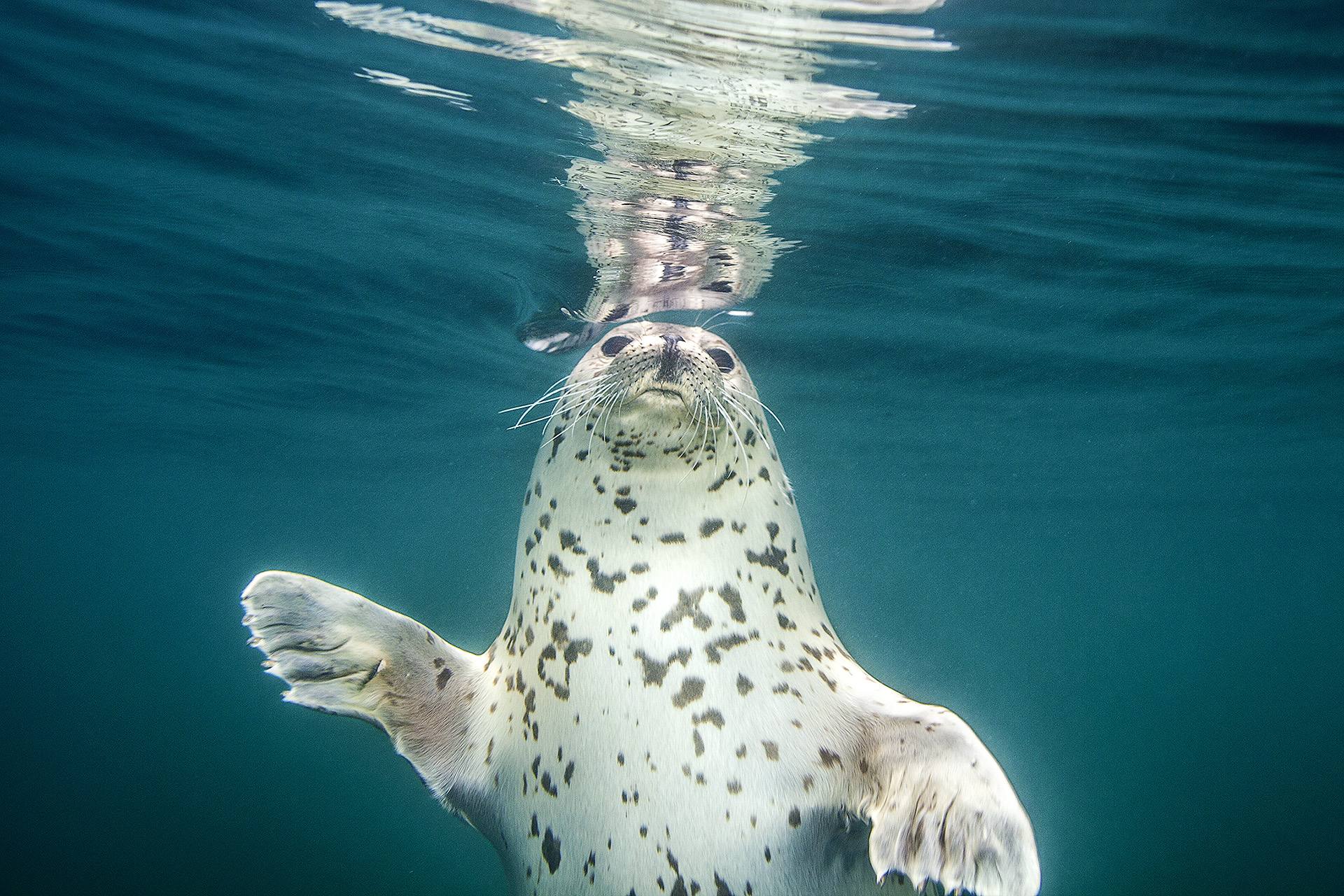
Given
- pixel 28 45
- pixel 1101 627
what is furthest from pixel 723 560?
pixel 1101 627

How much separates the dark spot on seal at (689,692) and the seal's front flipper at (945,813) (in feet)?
1.94

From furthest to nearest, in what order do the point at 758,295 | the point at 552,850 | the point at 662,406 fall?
the point at 758,295, the point at 662,406, the point at 552,850

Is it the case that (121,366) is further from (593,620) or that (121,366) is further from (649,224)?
(593,620)

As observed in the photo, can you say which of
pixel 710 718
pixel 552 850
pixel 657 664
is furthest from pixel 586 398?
pixel 552 850

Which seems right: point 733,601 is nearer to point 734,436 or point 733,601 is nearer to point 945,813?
point 734,436

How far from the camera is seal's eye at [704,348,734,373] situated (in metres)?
3.71

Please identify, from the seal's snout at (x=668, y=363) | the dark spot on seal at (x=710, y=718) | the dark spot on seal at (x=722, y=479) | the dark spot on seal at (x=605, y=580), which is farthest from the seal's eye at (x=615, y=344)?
the dark spot on seal at (x=710, y=718)

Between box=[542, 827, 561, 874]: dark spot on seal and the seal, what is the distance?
1 cm

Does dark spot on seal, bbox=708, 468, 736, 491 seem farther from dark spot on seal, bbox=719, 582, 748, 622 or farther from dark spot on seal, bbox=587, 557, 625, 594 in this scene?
dark spot on seal, bbox=587, 557, 625, 594

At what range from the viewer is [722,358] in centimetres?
376

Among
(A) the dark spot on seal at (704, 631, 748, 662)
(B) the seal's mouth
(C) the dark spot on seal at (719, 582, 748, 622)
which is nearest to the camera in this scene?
(A) the dark spot on seal at (704, 631, 748, 662)

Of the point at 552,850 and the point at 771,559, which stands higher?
the point at 771,559

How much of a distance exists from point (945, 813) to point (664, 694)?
3.15ft

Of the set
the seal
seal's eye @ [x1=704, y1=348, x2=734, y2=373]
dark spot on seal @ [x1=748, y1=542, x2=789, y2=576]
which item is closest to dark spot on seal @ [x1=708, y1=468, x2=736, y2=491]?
the seal
